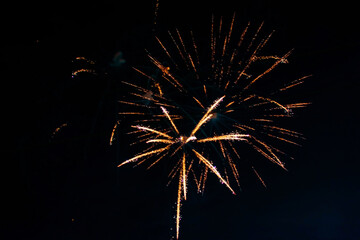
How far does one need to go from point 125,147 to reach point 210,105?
39.2 inches

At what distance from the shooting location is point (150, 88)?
2.08m

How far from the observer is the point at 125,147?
2316 mm

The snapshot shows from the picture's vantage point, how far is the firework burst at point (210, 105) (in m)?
2.09

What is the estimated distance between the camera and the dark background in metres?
2.13

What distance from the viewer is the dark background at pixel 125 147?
7.00ft

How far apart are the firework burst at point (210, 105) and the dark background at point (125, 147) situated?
159 mm

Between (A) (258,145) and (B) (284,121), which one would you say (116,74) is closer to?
(A) (258,145)

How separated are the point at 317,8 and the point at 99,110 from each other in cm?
247

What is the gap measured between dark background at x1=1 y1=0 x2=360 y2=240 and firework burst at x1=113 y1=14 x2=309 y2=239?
0.52 feet

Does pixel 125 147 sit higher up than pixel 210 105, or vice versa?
pixel 210 105

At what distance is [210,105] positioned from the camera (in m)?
2.10

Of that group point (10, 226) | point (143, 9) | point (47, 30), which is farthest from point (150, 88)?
point (10, 226)

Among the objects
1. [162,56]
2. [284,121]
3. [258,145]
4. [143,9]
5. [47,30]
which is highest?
[143,9]

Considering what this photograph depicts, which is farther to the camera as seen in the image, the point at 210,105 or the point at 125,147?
the point at 125,147
